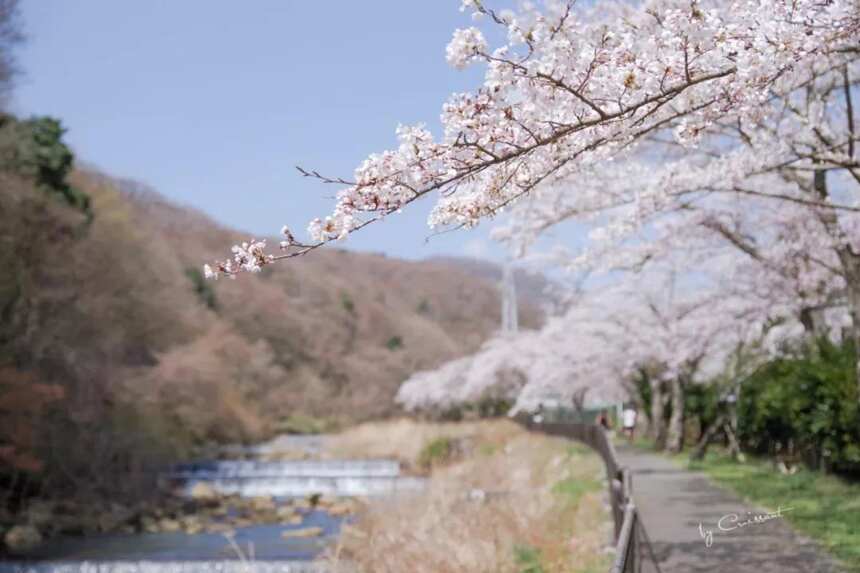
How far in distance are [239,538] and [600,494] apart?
8971 millimetres

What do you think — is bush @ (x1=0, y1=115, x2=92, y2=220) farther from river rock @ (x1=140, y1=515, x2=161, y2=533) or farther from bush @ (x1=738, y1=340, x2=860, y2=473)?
bush @ (x1=738, y1=340, x2=860, y2=473)

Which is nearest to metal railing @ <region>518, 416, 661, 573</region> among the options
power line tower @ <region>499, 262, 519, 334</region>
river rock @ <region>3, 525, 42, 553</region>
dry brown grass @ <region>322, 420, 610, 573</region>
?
dry brown grass @ <region>322, 420, 610, 573</region>

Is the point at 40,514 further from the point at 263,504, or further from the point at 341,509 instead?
the point at 341,509

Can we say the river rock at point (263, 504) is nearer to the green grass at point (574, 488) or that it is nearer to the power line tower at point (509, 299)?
the green grass at point (574, 488)

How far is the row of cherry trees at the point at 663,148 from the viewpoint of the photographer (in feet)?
15.0

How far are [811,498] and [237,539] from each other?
11744mm

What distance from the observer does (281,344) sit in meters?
82.9

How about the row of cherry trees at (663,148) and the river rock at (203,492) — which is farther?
the river rock at (203,492)

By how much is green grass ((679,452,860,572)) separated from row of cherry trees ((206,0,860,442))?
6.98 ft

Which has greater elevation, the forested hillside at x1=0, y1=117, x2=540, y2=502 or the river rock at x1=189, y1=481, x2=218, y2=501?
the forested hillside at x1=0, y1=117, x2=540, y2=502

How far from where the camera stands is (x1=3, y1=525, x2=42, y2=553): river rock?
17828mm

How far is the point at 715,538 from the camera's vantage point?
350 inches

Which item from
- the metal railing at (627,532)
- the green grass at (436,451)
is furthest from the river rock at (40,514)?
the green grass at (436,451)

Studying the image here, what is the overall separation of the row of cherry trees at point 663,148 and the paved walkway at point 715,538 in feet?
9.20
